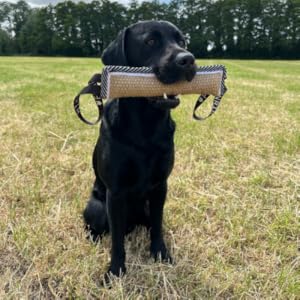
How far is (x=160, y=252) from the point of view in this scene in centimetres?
250

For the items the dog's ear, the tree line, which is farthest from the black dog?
the tree line

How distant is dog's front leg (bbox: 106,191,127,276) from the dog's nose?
789 mm

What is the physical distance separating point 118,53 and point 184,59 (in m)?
0.47

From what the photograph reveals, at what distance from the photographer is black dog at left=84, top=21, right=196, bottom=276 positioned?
2.18 metres

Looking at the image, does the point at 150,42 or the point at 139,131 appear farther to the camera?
the point at 150,42

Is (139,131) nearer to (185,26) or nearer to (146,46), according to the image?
(146,46)

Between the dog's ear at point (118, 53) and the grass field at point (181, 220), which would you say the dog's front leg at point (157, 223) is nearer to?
the grass field at point (181, 220)

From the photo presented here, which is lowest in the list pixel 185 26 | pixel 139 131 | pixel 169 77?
pixel 139 131

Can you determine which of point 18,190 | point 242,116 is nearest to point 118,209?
point 18,190

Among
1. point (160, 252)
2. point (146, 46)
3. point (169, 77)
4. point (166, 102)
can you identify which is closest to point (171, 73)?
point (169, 77)

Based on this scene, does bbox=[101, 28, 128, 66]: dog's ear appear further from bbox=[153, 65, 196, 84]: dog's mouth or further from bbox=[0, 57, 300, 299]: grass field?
bbox=[0, 57, 300, 299]: grass field

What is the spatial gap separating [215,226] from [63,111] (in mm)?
4223

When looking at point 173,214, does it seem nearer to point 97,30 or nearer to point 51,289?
point 51,289

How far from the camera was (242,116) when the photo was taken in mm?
6238
